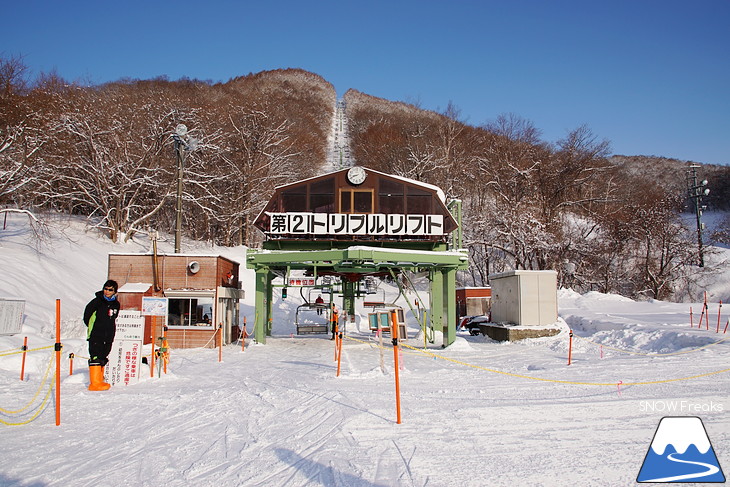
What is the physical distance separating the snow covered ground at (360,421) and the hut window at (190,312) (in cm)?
417

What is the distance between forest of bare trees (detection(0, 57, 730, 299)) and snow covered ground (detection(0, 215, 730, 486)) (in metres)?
21.3

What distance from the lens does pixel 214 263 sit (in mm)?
19922

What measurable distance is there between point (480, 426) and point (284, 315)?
31.2 meters

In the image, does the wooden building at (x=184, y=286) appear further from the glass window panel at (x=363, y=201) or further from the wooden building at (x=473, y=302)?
the wooden building at (x=473, y=302)

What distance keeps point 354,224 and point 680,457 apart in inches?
701

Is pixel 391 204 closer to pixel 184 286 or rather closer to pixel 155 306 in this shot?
pixel 184 286

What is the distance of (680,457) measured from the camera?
508cm

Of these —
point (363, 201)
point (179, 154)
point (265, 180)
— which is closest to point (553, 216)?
point (265, 180)

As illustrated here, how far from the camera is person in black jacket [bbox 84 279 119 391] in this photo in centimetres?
982

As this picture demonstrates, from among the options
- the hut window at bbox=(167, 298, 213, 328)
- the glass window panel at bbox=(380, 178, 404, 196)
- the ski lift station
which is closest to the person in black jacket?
the hut window at bbox=(167, 298, 213, 328)

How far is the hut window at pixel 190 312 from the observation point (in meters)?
19.7

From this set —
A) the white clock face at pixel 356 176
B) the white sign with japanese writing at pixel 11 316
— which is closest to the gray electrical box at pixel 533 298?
the white clock face at pixel 356 176

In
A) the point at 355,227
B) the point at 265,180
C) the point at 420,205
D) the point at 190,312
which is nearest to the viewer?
the point at 190,312

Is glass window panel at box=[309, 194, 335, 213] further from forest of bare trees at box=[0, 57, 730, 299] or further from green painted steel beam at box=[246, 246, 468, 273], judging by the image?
forest of bare trees at box=[0, 57, 730, 299]
